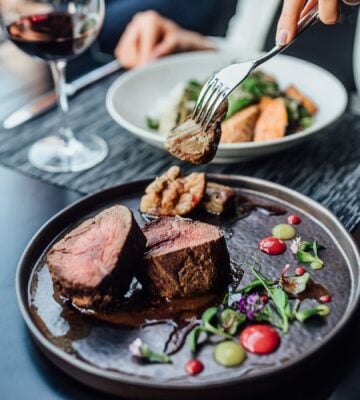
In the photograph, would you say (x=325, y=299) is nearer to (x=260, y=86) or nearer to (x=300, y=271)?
(x=300, y=271)

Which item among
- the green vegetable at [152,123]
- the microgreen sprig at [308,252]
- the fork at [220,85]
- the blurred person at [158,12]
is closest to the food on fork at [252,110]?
the green vegetable at [152,123]

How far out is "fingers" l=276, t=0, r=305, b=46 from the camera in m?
1.40

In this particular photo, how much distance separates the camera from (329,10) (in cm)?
138

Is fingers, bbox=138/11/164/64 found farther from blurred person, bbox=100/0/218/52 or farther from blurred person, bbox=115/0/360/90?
blurred person, bbox=100/0/218/52

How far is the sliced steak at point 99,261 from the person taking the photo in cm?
111

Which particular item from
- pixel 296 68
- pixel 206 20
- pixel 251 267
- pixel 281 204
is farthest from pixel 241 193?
pixel 206 20

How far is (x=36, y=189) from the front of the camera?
67.8 inches

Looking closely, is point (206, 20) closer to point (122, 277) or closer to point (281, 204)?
point (281, 204)

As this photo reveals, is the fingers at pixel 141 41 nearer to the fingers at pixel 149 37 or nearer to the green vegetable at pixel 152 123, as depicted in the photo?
the fingers at pixel 149 37

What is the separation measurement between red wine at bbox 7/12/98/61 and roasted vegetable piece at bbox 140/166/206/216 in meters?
0.54

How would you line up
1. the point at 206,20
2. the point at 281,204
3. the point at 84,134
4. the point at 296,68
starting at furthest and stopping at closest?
1. the point at 206,20
2. the point at 296,68
3. the point at 84,134
4. the point at 281,204

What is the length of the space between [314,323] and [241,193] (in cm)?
51

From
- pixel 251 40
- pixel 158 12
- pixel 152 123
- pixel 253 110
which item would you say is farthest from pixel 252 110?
pixel 158 12

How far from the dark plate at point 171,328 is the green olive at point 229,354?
10 millimetres
